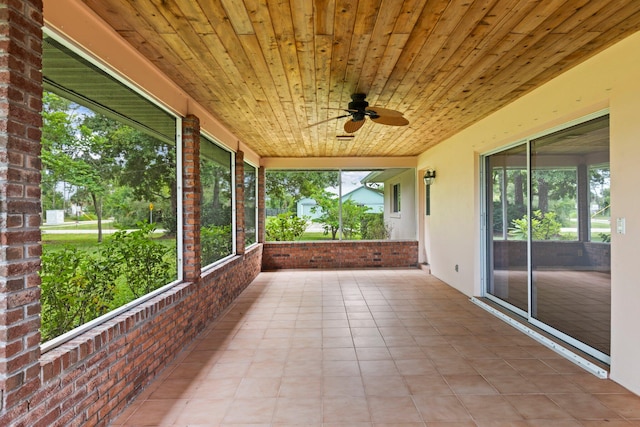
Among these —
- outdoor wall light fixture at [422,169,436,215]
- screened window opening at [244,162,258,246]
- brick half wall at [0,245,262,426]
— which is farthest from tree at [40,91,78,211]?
outdoor wall light fixture at [422,169,436,215]

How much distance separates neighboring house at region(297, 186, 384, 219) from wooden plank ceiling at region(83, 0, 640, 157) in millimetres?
4091

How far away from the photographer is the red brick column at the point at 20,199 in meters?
1.53

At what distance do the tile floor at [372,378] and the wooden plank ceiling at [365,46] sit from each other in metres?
2.54

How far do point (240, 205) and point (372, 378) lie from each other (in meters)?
4.06

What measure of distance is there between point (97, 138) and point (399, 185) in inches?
278

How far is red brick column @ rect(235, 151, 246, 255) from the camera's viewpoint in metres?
6.00

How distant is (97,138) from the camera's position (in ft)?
7.89

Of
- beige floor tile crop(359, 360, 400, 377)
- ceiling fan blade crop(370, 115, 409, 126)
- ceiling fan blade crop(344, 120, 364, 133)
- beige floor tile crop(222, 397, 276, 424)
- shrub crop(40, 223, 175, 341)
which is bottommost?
beige floor tile crop(222, 397, 276, 424)

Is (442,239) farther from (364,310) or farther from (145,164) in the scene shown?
(145,164)

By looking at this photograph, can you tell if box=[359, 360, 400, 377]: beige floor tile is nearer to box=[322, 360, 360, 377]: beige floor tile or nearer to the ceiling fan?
box=[322, 360, 360, 377]: beige floor tile

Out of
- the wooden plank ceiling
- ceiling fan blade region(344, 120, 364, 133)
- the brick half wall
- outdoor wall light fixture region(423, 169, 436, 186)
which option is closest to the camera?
the brick half wall

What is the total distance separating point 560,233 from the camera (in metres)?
3.51

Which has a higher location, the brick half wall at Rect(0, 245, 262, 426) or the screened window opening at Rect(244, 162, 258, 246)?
the screened window opening at Rect(244, 162, 258, 246)

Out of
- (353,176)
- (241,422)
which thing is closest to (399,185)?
(353,176)
